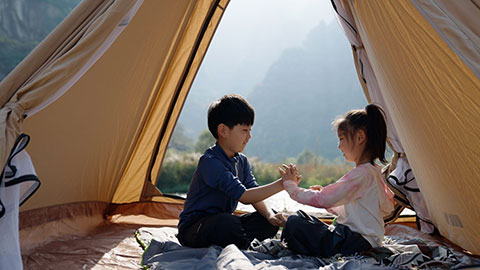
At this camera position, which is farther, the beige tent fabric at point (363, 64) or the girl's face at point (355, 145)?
the beige tent fabric at point (363, 64)

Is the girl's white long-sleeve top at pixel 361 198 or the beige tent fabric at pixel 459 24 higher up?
the beige tent fabric at pixel 459 24

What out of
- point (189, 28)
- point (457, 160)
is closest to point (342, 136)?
point (457, 160)

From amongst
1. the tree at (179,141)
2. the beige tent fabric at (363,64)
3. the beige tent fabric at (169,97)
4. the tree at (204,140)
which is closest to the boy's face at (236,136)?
the beige tent fabric at (363,64)

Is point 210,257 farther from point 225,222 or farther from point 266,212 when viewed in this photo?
point 266,212

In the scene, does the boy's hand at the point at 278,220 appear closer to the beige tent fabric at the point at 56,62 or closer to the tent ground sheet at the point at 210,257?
the tent ground sheet at the point at 210,257

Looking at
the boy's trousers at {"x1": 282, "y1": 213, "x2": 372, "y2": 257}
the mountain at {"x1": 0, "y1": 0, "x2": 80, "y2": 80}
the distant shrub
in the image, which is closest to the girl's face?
the boy's trousers at {"x1": 282, "y1": 213, "x2": 372, "y2": 257}

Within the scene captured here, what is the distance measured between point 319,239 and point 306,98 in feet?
95.6

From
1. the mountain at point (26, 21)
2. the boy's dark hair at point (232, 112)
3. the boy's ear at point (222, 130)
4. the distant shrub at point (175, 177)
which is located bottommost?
the distant shrub at point (175, 177)

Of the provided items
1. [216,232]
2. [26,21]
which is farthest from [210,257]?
[26,21]

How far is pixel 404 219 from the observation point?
3529mm

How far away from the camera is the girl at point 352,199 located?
214 cm

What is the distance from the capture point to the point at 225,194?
2486 millimetres

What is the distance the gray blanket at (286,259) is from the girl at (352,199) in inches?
2.4

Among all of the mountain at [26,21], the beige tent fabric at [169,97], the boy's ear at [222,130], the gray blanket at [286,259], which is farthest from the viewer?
the mountain at [26,21]
